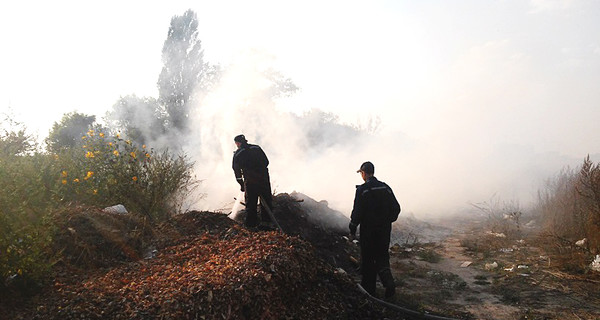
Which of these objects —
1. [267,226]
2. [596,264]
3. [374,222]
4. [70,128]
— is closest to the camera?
[374,222]

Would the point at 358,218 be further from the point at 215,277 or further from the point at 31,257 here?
the point at 31,257

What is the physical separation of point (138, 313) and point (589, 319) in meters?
5.42

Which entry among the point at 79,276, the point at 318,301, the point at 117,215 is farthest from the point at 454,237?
the point at 79,276

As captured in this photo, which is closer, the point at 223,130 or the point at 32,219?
the point at 32,219

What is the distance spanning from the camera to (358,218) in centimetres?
628

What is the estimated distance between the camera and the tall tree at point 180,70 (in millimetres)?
30125

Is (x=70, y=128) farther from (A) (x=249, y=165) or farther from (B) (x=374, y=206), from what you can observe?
(B) (x=374, y=206)

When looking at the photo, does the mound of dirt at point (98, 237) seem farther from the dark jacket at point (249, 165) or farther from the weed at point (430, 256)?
the weed at point (430, 256)

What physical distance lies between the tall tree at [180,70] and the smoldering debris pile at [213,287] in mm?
25097

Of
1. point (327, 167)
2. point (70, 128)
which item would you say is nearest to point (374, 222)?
point (327, 167)

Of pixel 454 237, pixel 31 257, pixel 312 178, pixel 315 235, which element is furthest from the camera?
pixel 312 178

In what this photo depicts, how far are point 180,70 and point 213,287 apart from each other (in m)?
28.5

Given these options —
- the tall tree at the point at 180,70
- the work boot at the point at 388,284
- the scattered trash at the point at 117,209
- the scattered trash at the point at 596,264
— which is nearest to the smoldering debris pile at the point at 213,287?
the work boot at the point at 388,284

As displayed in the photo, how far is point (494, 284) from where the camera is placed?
7.14 meters
